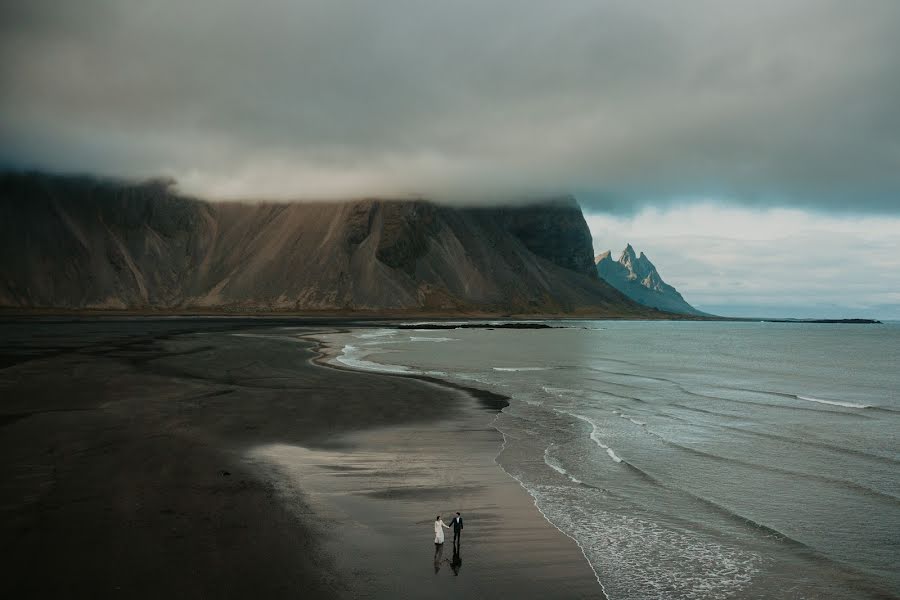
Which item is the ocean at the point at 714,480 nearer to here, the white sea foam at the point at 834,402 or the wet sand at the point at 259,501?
the white sea foam at the point at 834,402

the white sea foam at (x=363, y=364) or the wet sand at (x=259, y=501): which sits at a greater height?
the wet sand at (x=259, y=501)

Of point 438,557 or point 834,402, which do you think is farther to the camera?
point 834,402

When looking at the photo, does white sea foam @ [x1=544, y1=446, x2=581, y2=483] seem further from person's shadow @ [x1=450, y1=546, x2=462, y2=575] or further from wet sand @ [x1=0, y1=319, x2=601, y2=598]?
person's shadow @ [x1=450, y1=546, x2=462, y2=575]

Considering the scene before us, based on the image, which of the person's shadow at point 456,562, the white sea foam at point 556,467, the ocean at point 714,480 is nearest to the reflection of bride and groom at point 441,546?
the person's shadow at point 456,562

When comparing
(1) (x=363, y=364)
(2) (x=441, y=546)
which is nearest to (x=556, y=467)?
(2) (x=441, y=546)

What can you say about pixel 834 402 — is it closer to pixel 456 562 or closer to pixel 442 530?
pixel 456 562

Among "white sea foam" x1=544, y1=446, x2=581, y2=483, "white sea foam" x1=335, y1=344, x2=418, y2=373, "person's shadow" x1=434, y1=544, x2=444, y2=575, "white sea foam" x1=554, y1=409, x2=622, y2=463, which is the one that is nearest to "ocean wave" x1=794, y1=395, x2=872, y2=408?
"white sea foam" x1=554, y1=409, x2=622, y2=463
